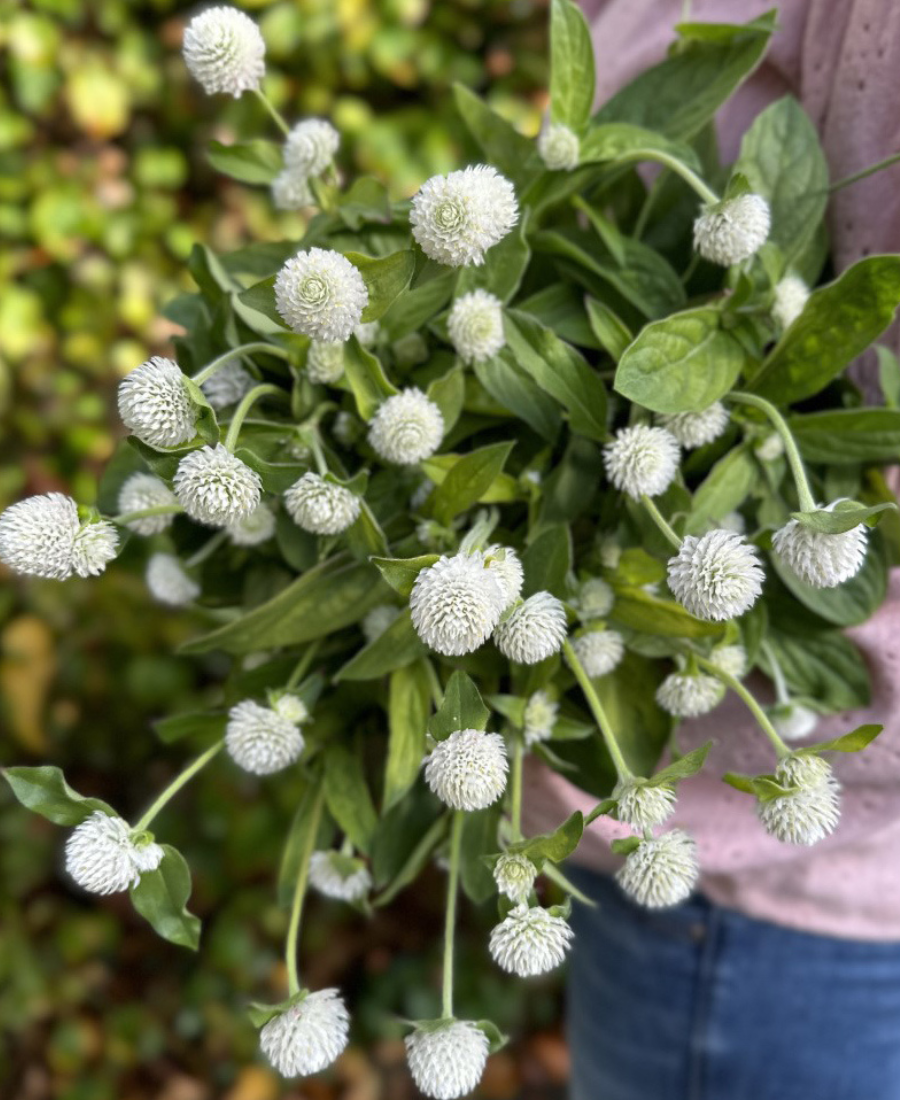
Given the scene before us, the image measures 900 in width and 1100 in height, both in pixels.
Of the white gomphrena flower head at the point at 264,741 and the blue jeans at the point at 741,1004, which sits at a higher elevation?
the white gomphrena flower head at the point at 264,741

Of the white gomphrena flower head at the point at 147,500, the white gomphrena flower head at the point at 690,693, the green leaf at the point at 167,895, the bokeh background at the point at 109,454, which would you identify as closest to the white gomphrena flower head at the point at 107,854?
the green leaf at the point at 167,895

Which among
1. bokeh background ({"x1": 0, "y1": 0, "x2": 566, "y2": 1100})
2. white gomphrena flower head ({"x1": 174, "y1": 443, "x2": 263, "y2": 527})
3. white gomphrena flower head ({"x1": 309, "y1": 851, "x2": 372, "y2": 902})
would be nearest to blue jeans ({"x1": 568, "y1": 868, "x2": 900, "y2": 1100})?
white gomphrena flower head ({"x1": 309, "y1": 851, "x2": 372, "y2": 902})

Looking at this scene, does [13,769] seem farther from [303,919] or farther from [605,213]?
[303,919]

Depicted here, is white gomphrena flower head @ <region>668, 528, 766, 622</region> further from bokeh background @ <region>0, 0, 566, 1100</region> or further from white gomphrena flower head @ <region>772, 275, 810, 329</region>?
bokeh background @ <region>0, 0, 566, 1100</region>

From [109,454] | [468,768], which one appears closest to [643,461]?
[468,768]

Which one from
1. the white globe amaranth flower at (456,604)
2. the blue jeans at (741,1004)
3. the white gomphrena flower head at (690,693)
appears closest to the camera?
the white globe amaranth flower at (456,604)

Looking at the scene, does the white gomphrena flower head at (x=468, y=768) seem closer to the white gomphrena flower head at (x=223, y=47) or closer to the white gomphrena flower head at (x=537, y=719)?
the white gomphrena flower head at (x=537, y=719)

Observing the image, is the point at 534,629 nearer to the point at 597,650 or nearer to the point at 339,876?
the point at 597,650

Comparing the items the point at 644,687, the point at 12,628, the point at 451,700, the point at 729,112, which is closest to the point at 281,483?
the point at 451,700
